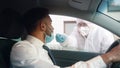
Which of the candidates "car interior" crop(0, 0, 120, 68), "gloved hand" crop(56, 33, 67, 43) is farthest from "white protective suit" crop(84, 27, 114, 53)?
"car interior" crop(0, 0, 120, 68)

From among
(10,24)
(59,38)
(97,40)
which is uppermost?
(10,24)

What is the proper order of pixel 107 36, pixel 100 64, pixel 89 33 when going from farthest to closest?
pixel 89 33 < pixel 107 36 < pixel 100 64

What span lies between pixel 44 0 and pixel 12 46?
0.41 meters

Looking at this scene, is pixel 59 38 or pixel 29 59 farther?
pixel 59 38

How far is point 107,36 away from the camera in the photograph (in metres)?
3.70

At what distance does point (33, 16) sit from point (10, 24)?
0.77 feet

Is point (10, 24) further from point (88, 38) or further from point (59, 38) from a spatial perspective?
point (88, 38)

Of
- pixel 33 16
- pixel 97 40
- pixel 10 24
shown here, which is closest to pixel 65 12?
pixel 33 16

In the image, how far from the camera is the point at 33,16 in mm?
2381

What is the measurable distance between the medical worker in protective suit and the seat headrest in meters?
1.45

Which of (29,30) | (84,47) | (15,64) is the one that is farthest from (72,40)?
(15,64)

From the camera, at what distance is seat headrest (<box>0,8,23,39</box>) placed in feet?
7.24

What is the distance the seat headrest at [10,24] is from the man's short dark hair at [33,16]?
86mm

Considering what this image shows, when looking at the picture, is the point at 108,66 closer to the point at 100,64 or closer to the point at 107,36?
the point at 100,64
